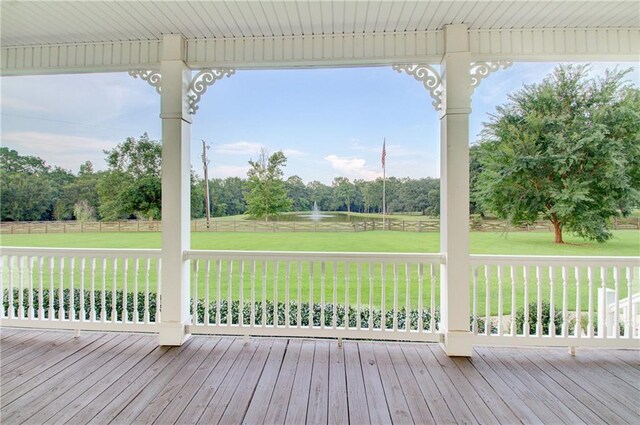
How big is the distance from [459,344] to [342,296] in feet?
3.59

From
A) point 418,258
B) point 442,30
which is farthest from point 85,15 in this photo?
point 418,258

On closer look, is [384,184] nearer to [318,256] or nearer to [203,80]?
[318,256]

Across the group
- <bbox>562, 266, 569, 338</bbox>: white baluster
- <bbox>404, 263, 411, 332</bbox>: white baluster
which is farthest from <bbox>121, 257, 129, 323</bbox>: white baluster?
<bbox>562, 266, 569, 338</bbox>: white baluster

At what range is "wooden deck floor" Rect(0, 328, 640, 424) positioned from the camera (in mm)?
1686

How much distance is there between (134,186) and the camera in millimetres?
3090

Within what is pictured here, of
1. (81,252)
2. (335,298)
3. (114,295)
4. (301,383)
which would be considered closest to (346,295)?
(335,298)

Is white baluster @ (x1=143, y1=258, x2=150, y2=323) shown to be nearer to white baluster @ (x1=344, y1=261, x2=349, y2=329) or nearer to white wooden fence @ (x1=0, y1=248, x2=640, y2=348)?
white wooden fence @ (x1=0, y1=248, x2=640, y2=348)

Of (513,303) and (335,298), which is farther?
(335,298)

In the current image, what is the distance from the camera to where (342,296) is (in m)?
2.84

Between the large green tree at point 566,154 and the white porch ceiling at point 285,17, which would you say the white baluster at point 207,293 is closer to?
the white porch ceiling at point 285,17

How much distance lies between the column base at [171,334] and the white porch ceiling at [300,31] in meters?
2.46

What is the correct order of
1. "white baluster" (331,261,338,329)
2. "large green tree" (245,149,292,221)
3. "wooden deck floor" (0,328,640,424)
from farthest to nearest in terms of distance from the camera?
"large green tree" (245,149,292,221) < "white baluster" (331,261,338,329) < "wooden deck floor" (0,328,640,424)

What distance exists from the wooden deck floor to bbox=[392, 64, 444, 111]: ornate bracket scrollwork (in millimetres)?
2313

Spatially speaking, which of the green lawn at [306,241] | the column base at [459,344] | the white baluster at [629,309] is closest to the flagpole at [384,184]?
the green lawn at [306,241]
